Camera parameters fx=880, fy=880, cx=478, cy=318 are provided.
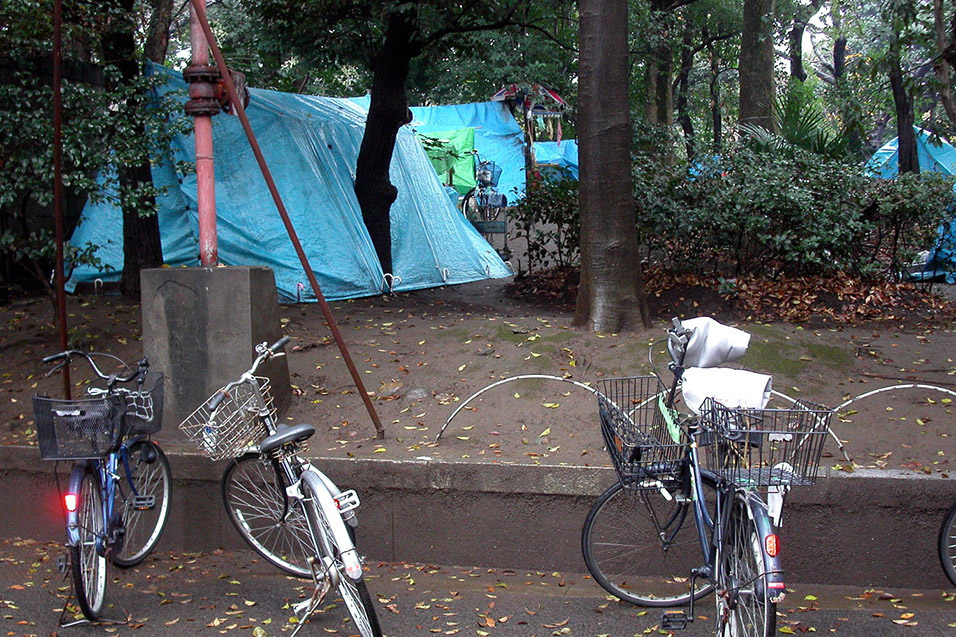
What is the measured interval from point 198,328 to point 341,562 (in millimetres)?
2533

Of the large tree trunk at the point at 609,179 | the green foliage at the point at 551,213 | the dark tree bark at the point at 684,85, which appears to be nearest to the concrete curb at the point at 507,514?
the large tree trunk at the point at 609,179

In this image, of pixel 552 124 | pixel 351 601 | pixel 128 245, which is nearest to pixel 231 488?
pixel 351 601

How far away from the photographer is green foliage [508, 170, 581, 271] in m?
10.2

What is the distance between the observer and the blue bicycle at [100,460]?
14.2 feet

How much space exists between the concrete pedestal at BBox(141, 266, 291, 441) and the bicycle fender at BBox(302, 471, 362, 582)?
1952 millimetres

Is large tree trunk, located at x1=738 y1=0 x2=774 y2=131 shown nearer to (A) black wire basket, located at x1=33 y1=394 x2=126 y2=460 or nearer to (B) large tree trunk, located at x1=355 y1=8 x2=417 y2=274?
(B) large tree trunk, located at x1=355 y1=8 x2=417 y2=274

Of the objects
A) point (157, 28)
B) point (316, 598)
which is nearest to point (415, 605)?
point (316, 598)

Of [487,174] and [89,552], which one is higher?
[487,174]

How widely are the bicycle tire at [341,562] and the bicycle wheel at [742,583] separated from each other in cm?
144

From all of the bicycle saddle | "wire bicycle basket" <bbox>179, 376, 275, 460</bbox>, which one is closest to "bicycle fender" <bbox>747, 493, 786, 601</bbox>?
the bicycle saddle

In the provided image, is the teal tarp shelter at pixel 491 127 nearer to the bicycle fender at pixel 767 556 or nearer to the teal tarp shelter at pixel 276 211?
the teal tarp shelter at pixel 276 211

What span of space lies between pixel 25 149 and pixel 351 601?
503 centimetres

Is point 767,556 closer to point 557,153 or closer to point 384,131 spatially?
point 384,131

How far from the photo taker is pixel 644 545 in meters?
4.68
